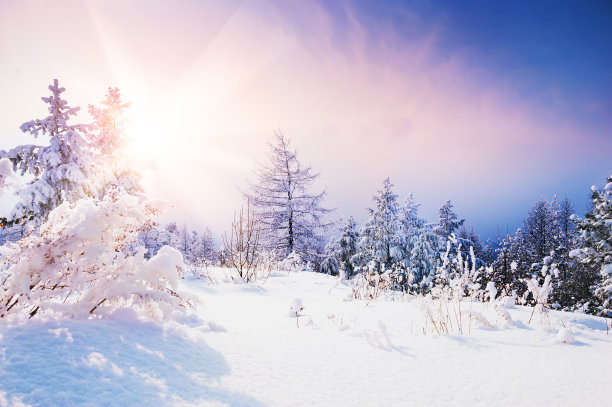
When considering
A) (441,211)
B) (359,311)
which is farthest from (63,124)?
(441,211)

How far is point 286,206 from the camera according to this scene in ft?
59.4

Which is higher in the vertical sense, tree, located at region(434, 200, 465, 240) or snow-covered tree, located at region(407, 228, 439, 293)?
tree, located at region(434, 200, 465, 240)

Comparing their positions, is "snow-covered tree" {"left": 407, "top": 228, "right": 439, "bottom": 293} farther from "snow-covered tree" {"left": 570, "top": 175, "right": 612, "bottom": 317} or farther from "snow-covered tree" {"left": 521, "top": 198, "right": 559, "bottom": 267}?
"snow-covered tree" {"left": 521, "top": 198, "right": 559, "bottom": 267}

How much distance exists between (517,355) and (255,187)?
17078mm

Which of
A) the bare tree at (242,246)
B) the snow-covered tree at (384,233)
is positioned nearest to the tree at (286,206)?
the snow-covered tree at (384,233)

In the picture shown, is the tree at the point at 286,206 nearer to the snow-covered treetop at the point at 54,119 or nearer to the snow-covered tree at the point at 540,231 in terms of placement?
the snow-covered treetop at the point at 54,119

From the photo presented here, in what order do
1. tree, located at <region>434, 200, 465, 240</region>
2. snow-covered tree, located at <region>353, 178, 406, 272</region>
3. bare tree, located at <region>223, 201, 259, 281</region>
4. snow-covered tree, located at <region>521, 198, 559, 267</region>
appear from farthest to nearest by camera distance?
snow-covered tree, located at <region>521, 198, 559, 267</region>
tree, located at <region>434, 200, 465, 240</region>
snow-covered tree, located at <region>353, 178, 406, 272</region>
bare tree, located at <region>223, 201, 259, 281</region>

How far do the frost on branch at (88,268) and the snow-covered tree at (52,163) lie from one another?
8.41 meters

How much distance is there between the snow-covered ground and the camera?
1.22m

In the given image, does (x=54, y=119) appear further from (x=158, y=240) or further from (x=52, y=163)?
(x=158, y=240)

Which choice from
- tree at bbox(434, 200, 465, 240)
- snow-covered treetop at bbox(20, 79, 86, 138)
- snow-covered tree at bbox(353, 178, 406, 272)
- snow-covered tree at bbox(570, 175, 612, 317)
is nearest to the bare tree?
snow-covered treetop at bbox(20, 79, 86, 138)

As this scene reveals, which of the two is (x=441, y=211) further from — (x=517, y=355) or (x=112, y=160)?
(x=517, y=355)

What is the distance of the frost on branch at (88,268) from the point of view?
5.44ft

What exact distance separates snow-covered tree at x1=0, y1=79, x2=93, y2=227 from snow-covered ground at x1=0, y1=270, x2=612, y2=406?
8921 mm
